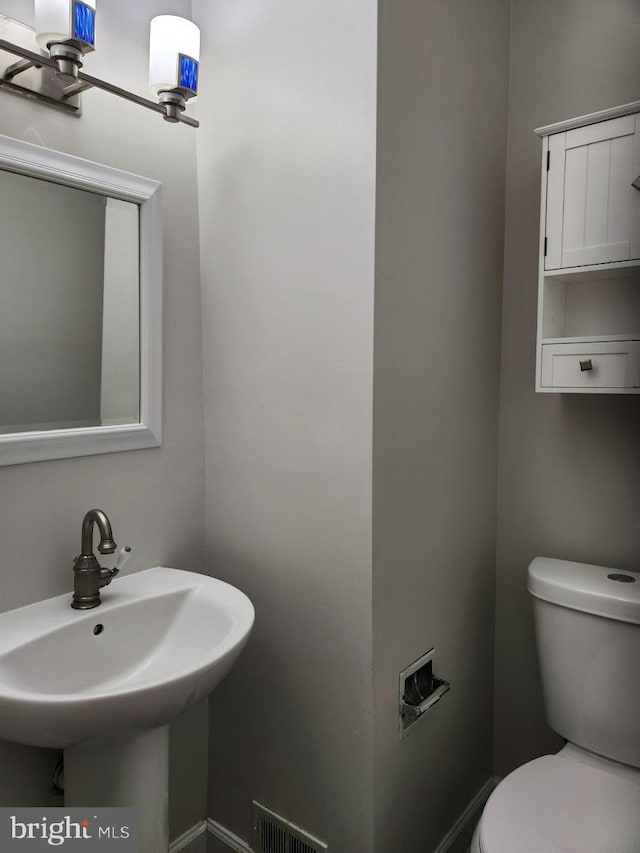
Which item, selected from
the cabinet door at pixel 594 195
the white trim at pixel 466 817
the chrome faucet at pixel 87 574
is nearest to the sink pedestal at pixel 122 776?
the chrome faucet at pixel 87 574

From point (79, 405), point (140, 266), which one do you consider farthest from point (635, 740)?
point (140, 266)

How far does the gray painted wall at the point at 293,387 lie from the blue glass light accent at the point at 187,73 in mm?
150

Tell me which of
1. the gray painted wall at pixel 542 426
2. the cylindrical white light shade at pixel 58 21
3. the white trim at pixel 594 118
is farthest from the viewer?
the gray painted wall at pixel 542 426

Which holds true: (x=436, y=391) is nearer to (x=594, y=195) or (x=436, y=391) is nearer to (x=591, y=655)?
(x=594, y=195)

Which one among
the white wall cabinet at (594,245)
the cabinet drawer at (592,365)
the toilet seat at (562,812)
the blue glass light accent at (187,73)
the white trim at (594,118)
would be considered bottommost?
the toilet seat at (562,812)

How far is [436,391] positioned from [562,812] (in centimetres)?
88

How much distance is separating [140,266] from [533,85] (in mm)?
1140

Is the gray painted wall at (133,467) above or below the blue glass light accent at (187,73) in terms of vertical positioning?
below

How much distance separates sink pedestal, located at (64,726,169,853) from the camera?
1.14 m

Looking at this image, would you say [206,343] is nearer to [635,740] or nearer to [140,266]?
[140,266]

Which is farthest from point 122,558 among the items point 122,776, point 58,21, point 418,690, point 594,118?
point 594,118

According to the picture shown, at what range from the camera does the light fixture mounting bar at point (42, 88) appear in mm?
1065

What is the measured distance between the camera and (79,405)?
50.9 inches

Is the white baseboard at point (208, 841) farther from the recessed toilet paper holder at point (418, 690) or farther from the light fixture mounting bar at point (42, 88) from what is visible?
the light fixture mounting bar at point (42, 88)
